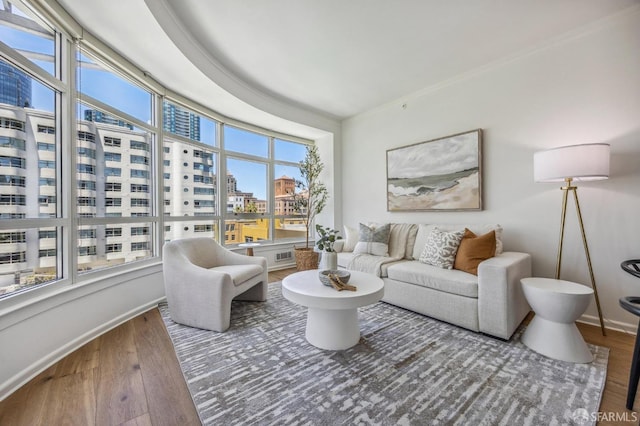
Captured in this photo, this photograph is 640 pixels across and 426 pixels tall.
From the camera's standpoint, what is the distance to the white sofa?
6.79 ft

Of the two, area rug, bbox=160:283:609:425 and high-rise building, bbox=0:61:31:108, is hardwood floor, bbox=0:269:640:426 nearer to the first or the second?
area rug, bbox=160:283:609:425

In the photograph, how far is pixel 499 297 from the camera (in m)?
2.06

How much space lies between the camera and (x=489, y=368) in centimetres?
172

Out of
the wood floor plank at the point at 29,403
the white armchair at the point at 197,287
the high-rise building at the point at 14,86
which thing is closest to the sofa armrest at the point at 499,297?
the white armchair at the point at 197,287

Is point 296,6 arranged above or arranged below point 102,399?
above

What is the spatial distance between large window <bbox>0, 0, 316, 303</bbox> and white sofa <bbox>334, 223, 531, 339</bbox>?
2.42m

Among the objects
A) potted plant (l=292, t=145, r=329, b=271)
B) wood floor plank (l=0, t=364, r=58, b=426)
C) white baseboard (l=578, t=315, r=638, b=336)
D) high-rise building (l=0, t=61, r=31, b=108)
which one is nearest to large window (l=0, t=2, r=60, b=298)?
high-rise building (l=0, t=61, r=31, b=108)

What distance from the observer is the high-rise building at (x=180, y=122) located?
3.28 metres

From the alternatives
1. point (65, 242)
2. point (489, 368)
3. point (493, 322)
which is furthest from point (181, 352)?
point (493, 322)

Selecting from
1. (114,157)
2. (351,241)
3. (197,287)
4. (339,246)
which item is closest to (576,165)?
(351,241)

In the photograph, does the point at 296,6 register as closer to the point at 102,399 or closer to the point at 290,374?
the point at 290,374

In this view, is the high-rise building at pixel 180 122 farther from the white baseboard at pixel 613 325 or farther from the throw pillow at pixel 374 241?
the white baseboard at pixel 613 325

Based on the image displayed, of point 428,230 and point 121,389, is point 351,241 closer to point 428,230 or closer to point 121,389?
point 428,230

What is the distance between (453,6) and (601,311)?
3.00 metres
